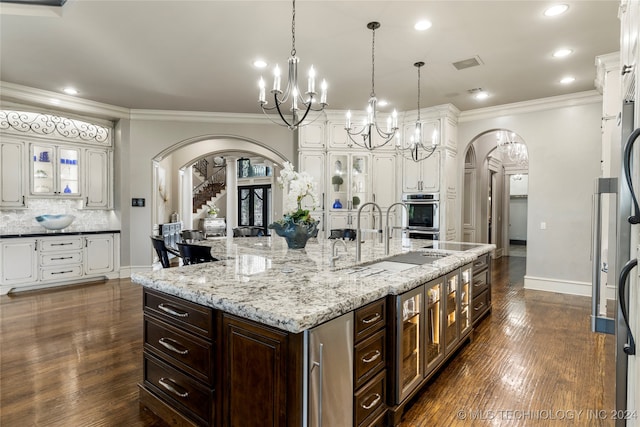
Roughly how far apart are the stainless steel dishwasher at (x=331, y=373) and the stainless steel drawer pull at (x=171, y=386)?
2.73ft

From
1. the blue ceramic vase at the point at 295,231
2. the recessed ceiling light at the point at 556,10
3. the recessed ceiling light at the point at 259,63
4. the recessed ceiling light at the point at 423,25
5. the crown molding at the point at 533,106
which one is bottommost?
the blue ceramic vase at the point at 295,231

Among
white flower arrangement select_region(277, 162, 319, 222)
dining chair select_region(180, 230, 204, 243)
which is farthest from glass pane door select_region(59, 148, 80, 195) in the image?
white flower arrangement select_region(277, 162, 319, 222)

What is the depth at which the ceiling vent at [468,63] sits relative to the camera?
3937 mm

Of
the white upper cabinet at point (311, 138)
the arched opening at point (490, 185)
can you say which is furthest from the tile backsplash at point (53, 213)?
the arched opening at point (490, 185)

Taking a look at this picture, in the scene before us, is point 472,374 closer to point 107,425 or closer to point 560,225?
point 107,425

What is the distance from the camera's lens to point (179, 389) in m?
1.85

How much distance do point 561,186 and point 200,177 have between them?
41.8ft

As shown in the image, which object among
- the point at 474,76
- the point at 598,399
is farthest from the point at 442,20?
the point at 598,399

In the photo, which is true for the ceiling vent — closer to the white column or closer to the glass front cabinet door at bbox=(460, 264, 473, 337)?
the glass front cabinet door at bbox=(460, 264, 473, 337)

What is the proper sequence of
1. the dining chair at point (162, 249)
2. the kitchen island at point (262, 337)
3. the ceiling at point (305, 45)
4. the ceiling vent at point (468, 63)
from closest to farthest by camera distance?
1. the kitchen island at point (262, 337)
2. the ceiling at point (305, 45)
3. the dining chair at point (162, 249)
4. the ceiling vent at point (468, 63)

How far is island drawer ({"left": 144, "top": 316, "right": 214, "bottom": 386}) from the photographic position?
5.49ft

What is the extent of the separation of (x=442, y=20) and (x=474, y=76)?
1625 mm

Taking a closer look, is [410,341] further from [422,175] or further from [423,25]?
[422,175]

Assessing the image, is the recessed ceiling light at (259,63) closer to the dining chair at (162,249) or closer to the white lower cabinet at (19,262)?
the dining chair at (162,249)
